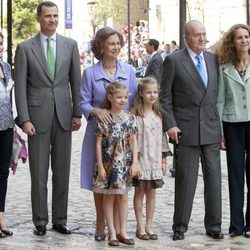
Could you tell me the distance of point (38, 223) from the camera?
24.3 ft

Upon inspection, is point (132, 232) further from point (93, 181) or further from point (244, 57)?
point (244, 57)

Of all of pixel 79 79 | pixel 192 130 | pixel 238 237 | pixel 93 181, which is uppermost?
pixel 79 79

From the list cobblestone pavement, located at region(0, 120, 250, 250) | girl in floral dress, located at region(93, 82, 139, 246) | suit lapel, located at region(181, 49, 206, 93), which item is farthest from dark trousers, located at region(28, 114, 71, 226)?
suit lapel, located at region(181, 49, 206, 93)

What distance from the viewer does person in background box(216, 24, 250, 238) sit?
7207 millimetres

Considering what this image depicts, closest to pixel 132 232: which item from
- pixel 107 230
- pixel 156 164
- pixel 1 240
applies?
pixel 107 230

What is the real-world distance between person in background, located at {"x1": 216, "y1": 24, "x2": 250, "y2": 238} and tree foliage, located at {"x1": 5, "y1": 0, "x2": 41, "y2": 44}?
65.6 metres

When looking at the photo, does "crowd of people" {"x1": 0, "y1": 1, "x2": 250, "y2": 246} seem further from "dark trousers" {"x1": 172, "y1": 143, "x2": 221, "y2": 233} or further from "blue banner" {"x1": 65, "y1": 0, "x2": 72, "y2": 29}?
"blue banner" {"x1": 65, "y1": 0, "x2": 72, "y2": 29}

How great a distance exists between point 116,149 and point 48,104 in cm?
83

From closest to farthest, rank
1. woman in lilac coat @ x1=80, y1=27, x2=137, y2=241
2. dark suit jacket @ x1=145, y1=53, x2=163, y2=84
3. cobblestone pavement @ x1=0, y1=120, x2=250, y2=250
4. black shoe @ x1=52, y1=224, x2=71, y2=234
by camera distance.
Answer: cobblestone pavement @ x1=0, y1=120, x2=250, y2=250
woman in lilac coat @ x1=80, y1=27, x2=137, y2=241
black shoe @ x1=52, y1=224, x2=71, y2=234
dark suit jacket @ x1=145, y1=53, x2=163, y2=84

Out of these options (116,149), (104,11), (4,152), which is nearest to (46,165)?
(4,152)

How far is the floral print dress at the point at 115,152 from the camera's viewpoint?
22.8 feet

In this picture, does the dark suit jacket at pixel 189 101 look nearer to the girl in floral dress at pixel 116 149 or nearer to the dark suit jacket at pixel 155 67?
the girl in floral dress at pixel 116 149

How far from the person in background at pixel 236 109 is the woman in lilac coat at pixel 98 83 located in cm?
88

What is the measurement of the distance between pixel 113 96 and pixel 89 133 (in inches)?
19.2
